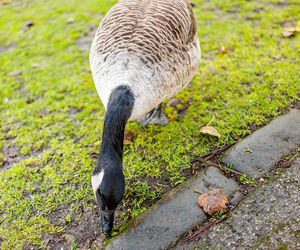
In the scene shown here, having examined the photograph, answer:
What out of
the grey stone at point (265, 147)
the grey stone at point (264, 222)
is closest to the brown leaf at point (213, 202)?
the grey stone at point (264, 222)

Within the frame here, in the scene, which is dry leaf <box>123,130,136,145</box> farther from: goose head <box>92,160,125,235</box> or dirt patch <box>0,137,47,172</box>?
goose head <box>92,160,125,235</box>

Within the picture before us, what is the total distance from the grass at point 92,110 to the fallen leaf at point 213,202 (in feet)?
1.67

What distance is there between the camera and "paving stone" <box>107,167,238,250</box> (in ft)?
8.74

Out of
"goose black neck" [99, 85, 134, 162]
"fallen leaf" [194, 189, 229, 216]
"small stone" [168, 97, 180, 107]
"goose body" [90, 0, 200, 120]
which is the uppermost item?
"goose body" [90, 0, 200, 120]

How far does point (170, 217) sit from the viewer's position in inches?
111

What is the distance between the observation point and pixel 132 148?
12.5 feet

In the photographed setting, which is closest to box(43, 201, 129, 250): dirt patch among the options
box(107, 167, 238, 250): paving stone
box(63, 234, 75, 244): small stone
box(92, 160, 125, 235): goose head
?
box(63, 234, 75, 244): small stone

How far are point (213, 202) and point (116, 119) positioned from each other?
1.34 metres

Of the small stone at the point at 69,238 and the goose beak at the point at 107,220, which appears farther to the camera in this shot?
the small stone at the point at 69,238

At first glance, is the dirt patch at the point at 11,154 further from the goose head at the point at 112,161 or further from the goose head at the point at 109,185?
the goose head at the point at 109,185

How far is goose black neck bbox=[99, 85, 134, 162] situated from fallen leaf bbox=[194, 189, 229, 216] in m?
1.01

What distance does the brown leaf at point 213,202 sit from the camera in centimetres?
277

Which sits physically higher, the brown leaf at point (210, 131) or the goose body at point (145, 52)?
the goose body at point (145, 52)

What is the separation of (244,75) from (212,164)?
2.04m
